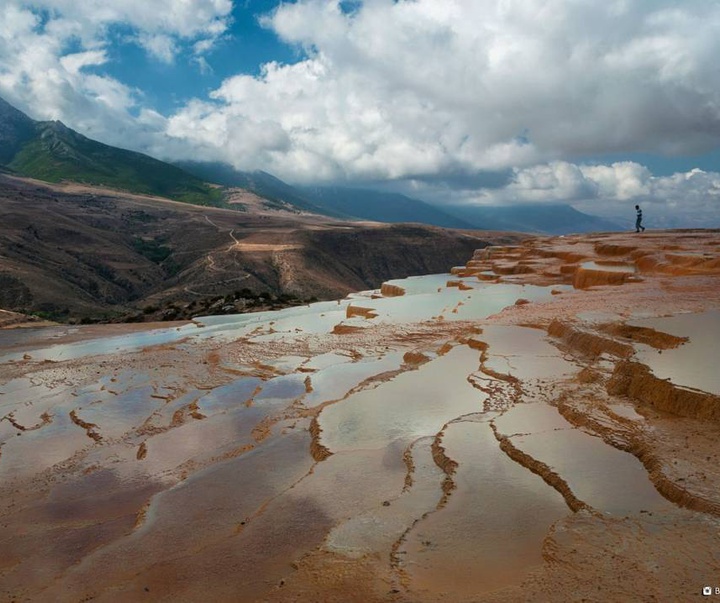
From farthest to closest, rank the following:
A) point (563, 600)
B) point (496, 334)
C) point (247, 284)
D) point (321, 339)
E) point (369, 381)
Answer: point (247, 284), point (321, 339), point (496, 334), point (369, 381), point (563, 600)

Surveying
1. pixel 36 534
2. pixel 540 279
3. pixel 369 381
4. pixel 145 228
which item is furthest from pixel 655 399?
pixel 145 228

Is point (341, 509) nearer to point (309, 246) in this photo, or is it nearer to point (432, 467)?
point (432, 467)

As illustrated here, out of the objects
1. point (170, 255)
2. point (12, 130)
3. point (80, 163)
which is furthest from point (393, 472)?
point (12, 130)

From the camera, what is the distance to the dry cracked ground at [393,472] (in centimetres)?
344

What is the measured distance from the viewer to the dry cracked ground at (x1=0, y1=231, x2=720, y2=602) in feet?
11.3

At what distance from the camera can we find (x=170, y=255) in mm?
59000

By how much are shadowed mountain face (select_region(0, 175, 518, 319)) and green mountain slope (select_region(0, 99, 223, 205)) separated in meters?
56.1

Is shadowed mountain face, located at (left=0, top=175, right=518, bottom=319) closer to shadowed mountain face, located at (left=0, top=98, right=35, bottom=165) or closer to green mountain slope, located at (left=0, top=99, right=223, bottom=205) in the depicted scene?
green mountain slope, located at (left=0, top=99, right=223, bottom=205)

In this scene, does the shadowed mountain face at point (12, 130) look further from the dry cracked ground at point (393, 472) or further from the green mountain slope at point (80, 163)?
the dry cracked ground at point (393, 472)

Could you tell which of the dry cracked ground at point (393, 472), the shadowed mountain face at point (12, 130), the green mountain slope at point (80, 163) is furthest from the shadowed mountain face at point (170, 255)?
the shadowed mountain face at point (12, 130)

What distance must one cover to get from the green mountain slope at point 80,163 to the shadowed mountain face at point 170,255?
56147 mm

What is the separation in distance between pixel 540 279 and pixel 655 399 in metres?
16.8

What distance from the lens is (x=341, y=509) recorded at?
450 centimetres

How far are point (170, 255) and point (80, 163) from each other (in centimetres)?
11090
